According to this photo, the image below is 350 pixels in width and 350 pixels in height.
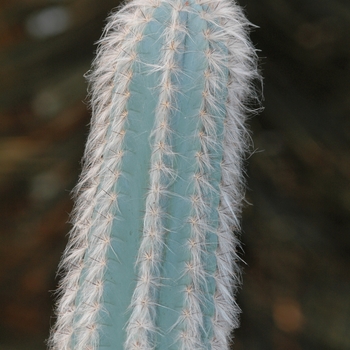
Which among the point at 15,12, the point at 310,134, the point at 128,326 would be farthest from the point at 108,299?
the point at 15,12

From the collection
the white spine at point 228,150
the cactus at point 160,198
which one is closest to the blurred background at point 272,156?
the white spine at point 228,150

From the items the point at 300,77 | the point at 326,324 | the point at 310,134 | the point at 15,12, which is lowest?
the point at 326,324

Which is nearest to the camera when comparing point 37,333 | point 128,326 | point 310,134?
point 128,326

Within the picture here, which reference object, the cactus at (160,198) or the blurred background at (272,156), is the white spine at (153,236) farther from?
the blurred background at (272,156)

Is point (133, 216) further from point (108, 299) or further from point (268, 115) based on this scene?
point (268, 115)

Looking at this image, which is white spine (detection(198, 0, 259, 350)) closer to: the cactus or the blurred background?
the cactus

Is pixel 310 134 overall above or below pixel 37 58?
below

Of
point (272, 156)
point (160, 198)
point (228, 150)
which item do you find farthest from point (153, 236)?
point (272, 156)

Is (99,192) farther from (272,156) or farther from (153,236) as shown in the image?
(272,156)
